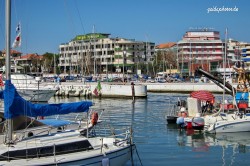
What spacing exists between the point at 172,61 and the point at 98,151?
7039 inches

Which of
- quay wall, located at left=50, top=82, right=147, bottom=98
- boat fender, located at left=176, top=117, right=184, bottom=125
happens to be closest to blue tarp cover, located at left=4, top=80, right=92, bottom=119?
boat fender, located at left=176, top=117, right=184, bottom=125

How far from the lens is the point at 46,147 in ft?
64.2

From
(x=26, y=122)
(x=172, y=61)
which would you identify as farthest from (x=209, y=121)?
(x=172, y=61)

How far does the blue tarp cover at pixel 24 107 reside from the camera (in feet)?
65.5

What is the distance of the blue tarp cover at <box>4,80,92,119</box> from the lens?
19953 millimetres

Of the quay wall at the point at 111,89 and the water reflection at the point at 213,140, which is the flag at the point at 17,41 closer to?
the water reflection at the point at 213,140

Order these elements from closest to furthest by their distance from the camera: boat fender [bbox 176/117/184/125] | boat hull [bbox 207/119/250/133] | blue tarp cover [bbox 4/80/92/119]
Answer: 1. blue tarp cover [bbox 4/80/92/119]
2. boat hull [bbox 207/119/250/133]
3. boat fender [bbox 176/117/184/125]

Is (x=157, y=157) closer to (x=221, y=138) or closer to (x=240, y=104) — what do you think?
(x=221, y=138)

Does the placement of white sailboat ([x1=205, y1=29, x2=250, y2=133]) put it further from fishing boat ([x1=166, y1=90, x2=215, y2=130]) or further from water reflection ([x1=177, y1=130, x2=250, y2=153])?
fishing boat ([x1=166, y1=90, x2=215, y2=130])

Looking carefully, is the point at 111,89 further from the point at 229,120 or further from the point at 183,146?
the point at 183,146

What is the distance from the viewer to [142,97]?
79.6m

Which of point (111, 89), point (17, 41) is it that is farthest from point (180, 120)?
point (111, 89)

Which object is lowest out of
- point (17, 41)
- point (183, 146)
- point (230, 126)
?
point (183, 146)

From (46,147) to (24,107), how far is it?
7.52 ft
